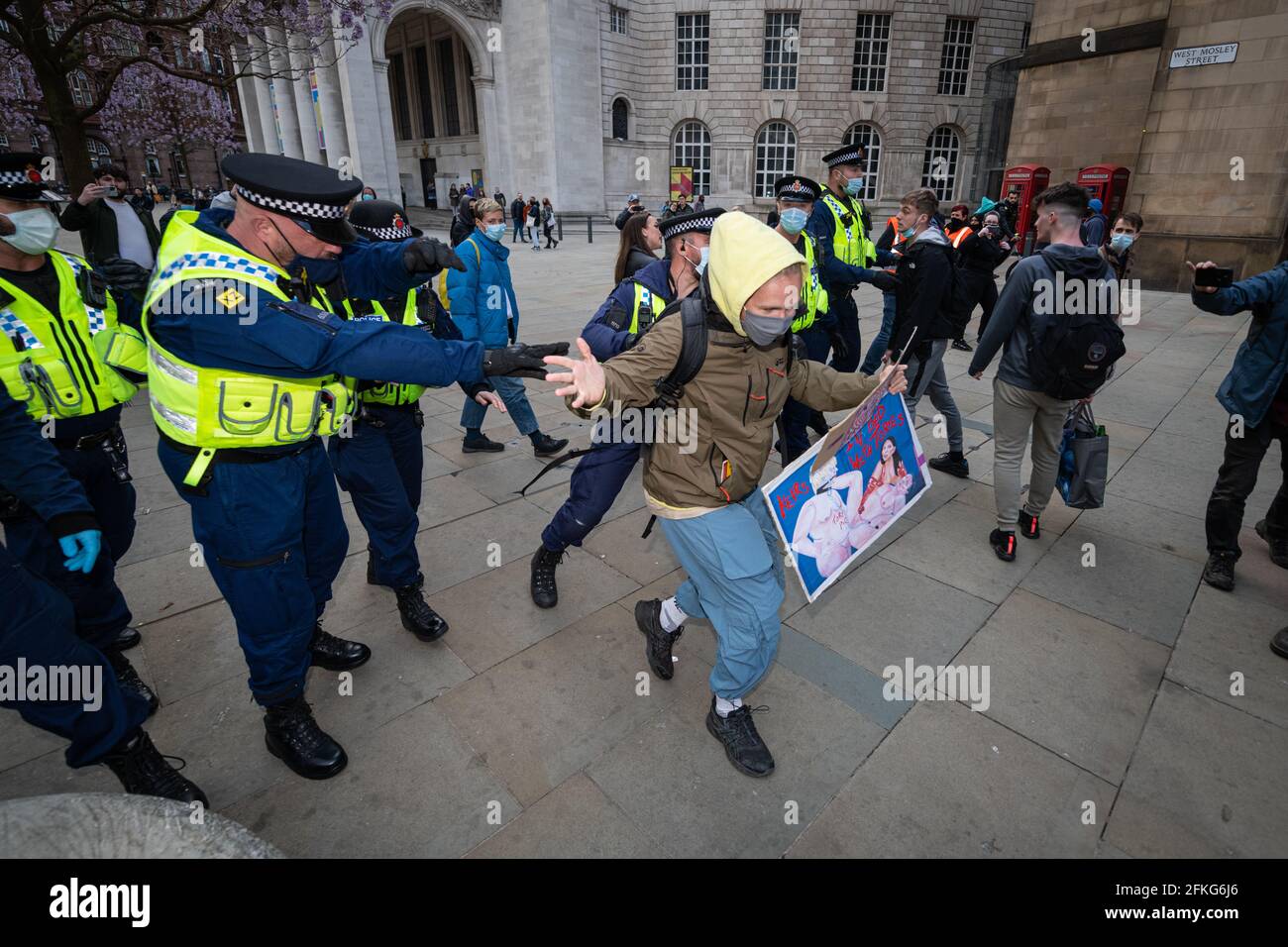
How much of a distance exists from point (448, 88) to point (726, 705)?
146 ft

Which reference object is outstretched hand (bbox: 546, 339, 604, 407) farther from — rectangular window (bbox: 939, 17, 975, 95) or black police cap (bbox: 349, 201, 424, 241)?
rectangular window (bbox: 939, 17, 975, 95)

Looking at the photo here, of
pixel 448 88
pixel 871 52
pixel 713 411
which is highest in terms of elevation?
pixel 871 52

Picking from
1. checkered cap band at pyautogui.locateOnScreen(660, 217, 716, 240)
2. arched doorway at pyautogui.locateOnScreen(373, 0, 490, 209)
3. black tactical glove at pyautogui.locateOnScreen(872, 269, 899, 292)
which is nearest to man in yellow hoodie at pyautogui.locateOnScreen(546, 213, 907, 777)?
checkered cap band at pyautogui.locateOnScreen(660, 217, 716, 240)

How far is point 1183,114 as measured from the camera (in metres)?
13.7

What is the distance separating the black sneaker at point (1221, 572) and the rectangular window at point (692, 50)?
36.9 meters

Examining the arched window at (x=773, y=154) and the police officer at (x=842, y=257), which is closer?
the police officer at (x=842, y=257)

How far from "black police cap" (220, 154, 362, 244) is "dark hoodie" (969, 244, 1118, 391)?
11.8 ft

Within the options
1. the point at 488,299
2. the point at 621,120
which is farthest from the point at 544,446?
the point at 621,120

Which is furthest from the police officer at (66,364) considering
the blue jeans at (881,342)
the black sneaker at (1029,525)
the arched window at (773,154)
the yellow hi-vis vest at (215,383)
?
the arched window at (773,154)

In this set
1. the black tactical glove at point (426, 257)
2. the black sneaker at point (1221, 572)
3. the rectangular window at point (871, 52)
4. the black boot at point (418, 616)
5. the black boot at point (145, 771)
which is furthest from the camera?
the rectangular window at point (871, 52)

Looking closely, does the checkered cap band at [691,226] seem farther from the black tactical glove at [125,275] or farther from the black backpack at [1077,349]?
the black tactical glove at [125,275]

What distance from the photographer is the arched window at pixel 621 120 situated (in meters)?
33.5

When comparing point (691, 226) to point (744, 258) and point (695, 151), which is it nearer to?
point (744, 258)

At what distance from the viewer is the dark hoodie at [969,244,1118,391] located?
368 cm
